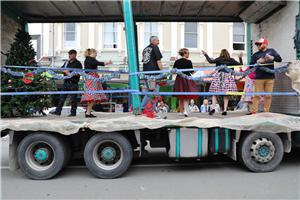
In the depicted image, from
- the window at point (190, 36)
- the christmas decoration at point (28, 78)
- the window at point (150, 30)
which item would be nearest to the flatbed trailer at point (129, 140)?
the christmas decoration at point (28, 78)

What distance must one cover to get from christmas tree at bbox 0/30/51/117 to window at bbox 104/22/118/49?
1125 centimetres

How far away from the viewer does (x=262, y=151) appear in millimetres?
4625

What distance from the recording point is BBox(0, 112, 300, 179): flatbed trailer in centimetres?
444

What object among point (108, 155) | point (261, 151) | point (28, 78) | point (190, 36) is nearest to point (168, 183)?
point (108, 155)

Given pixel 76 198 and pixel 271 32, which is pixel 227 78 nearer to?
pixel 271 32

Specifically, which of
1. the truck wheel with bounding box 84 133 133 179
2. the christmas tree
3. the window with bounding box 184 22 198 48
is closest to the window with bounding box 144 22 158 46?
the window with bounding box 184 22 198 48

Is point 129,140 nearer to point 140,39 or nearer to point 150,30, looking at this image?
point 140,39

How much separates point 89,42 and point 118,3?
1060 centimetres

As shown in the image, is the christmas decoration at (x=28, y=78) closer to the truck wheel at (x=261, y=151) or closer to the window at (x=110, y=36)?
the truck wheel at (x=261, y=151)

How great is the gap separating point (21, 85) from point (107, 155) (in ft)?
9.02

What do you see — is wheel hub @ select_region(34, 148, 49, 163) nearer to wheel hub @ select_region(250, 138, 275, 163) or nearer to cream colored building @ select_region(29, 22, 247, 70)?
wheel hub @ select_region(250, 138, 275, 163)

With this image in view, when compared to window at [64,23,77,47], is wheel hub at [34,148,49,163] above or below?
below

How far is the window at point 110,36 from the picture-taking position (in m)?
16.9

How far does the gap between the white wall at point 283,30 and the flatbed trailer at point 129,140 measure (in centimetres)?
204
